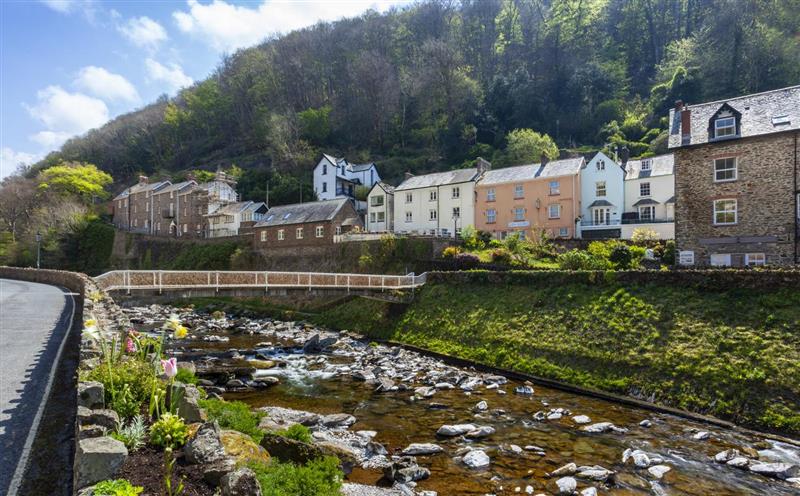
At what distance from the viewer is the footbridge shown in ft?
63.2

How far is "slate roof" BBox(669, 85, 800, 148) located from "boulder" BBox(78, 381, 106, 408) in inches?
1253

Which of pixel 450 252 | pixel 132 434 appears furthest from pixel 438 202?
pixel 132 434

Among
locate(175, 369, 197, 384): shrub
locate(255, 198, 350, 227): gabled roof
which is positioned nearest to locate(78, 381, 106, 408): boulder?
locate(175, 369, 197, 384): shrub

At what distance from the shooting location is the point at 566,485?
368 inches

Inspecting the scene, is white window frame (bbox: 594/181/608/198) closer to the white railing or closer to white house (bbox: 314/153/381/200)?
the white railing

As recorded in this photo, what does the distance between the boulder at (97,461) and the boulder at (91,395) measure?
57.1 inches

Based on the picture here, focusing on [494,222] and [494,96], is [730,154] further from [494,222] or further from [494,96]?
[494,96]

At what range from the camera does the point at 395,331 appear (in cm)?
2780

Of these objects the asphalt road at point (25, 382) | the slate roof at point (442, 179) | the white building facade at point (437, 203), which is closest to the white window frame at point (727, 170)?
the white building facade at point (437, 203)

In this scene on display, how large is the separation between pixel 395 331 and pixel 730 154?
921 inches

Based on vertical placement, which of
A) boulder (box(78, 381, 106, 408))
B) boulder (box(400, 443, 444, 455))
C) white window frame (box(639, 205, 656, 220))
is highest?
white window frame (box(639, 205, 656, 220))

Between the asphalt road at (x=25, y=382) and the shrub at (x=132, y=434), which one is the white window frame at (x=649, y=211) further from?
the asphalt road at (x=25, y=382)

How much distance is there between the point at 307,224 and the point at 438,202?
594 inches

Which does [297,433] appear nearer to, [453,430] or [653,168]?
[453,430]
